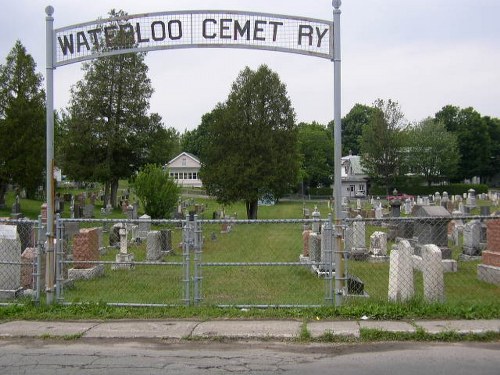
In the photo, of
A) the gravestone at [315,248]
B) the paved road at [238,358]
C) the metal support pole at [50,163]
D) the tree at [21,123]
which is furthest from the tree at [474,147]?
the paved road at [238,358]

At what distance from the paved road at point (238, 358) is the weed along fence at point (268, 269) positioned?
5.51 ft

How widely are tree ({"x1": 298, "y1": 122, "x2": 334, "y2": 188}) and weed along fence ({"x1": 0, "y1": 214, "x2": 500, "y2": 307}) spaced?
6178cm

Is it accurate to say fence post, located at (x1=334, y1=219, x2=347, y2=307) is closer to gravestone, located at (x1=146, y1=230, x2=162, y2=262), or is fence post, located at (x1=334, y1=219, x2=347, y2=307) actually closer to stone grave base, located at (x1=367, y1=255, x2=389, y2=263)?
stone grave base, located at (x1=367, y1=255, x2=389, y2=263)

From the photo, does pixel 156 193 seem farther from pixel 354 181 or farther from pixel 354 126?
pixel 354 126

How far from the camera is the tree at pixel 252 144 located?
129 ft

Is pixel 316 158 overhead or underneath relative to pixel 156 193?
overhead

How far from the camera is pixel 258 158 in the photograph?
3962 cm

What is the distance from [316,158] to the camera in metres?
83.8

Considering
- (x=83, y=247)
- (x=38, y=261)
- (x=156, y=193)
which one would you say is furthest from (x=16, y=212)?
(x=38, y=261)

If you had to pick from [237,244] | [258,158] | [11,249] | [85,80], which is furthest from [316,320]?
[85,80]

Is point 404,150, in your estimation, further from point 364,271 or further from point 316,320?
point 316,320

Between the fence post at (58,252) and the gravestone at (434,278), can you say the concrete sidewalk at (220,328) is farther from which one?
the gravestone at (434,278)

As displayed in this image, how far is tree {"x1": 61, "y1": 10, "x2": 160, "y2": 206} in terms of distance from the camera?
45375 mm

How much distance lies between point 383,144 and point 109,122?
2843 cm
